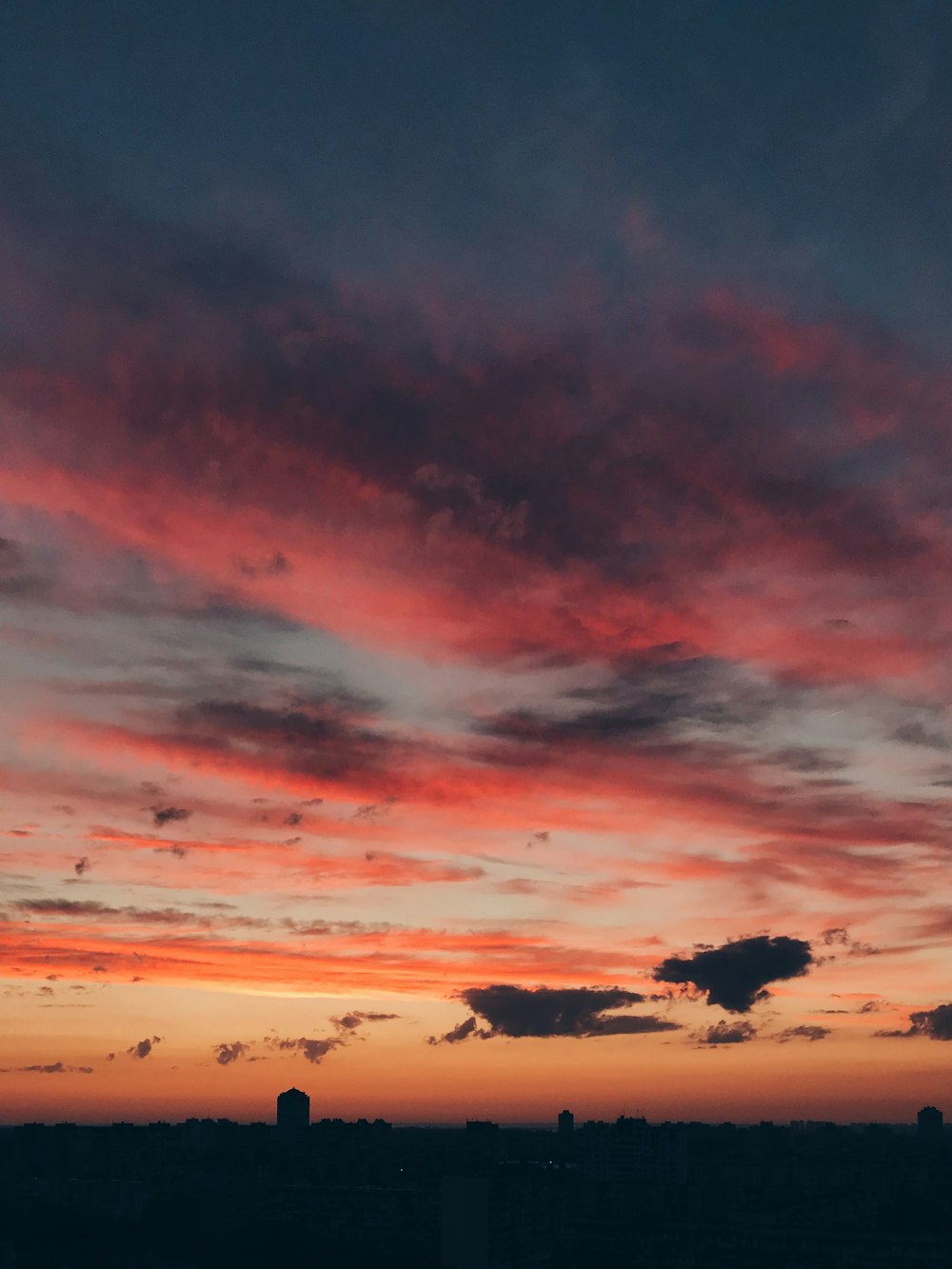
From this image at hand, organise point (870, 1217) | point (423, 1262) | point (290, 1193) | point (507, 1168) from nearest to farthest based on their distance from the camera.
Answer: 1. point (423, 1262)
2. point (870, 1217)
3. point (290, 1193)
4. point (507, 1168)

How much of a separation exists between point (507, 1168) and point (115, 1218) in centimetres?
5797

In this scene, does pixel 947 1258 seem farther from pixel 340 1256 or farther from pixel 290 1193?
pixel 290 1193

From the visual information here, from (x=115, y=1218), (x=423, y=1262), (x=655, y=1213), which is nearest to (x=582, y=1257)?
(x=423, y=1262)

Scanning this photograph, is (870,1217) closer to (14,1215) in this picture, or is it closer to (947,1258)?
(947,1258)

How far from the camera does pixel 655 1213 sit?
179250mm

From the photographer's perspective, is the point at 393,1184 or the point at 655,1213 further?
the point at 393,1184

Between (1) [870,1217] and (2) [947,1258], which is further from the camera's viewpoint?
(1) [870,1217]

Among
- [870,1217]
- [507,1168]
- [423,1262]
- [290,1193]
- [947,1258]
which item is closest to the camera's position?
[423,1262]

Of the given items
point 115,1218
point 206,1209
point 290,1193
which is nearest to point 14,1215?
point 115,1218

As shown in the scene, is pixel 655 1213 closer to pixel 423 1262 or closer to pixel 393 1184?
pixel 393 1184

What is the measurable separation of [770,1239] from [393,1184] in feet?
209

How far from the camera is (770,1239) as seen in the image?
154m

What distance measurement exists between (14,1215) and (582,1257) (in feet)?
218

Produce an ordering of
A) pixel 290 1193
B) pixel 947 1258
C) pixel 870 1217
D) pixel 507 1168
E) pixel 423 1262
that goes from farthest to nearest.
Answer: pixel 507 1168 → pixel 290 1193 → pixel 870 1217 → pixel 947 1258 → pixel 423 1262
